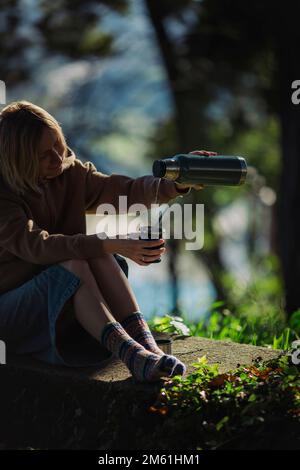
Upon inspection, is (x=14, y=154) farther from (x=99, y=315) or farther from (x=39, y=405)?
(x=39, y=405)

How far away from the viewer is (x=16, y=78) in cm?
845

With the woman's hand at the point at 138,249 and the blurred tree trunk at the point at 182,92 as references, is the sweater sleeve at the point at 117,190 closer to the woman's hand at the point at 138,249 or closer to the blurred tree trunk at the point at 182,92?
the woman's hand at the point at 138,249

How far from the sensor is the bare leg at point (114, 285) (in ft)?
10.3

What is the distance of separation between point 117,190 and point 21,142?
2.07ft

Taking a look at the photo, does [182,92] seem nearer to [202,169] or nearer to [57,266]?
[202,169]

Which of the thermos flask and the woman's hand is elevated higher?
the thermos flask

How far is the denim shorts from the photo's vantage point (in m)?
3.12

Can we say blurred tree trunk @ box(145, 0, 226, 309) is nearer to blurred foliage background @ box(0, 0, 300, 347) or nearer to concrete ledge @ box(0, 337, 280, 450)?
blurred foliage background @ box(0, 0, 300, 347)

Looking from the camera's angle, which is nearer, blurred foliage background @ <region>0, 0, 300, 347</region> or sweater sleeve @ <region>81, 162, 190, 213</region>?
sweater sleeve @ <region>81, 162, 190, 213</region>

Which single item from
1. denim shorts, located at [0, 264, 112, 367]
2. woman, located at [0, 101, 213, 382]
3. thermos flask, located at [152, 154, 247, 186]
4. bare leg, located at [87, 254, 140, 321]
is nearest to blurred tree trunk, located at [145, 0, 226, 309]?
woman, located at [0, 101, 213, 382]

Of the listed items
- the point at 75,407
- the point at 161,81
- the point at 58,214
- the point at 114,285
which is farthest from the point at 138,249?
the point at 161,81

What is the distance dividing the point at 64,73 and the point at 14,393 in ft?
19.9

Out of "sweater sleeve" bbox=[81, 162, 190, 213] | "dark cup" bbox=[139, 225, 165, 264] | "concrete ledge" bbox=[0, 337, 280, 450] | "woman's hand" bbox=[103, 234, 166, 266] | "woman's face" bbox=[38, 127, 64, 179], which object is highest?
"woman's face" bbox=[38, 127, 64, 179]

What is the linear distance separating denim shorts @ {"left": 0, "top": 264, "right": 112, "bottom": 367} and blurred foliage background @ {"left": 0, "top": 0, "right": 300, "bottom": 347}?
121 inches
